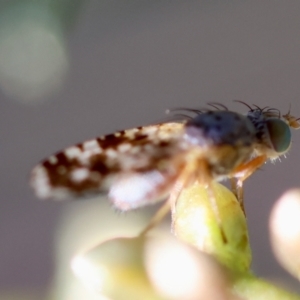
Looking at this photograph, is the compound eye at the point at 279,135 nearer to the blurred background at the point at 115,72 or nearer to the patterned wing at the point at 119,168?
the patterned wing at the point at 119,168

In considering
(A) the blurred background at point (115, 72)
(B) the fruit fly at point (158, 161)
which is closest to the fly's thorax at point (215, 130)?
(B) the fruit fly at point (158, 161)

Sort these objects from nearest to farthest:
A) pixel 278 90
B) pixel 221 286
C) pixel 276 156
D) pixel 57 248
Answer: pixel 221 286
pixel 276 156
pixel 57 248
pixel 278 90

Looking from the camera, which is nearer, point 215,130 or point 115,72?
point 215,130

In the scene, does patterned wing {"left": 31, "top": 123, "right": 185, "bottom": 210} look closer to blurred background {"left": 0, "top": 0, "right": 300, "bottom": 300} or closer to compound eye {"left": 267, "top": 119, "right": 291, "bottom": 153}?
compound eye {"left": 267, "top": 119, "right": 291, "bottom": 153}

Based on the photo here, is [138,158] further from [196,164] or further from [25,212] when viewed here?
[25,212]

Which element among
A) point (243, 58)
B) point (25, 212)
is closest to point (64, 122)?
point (25, 212)

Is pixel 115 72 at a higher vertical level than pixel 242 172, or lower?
higher

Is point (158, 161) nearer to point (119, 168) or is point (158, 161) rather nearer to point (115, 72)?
point (119, 168)

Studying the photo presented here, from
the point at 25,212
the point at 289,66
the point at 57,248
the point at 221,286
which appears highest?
the point at 289,66

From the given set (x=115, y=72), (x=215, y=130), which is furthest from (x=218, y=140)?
(x=115, y=72)
